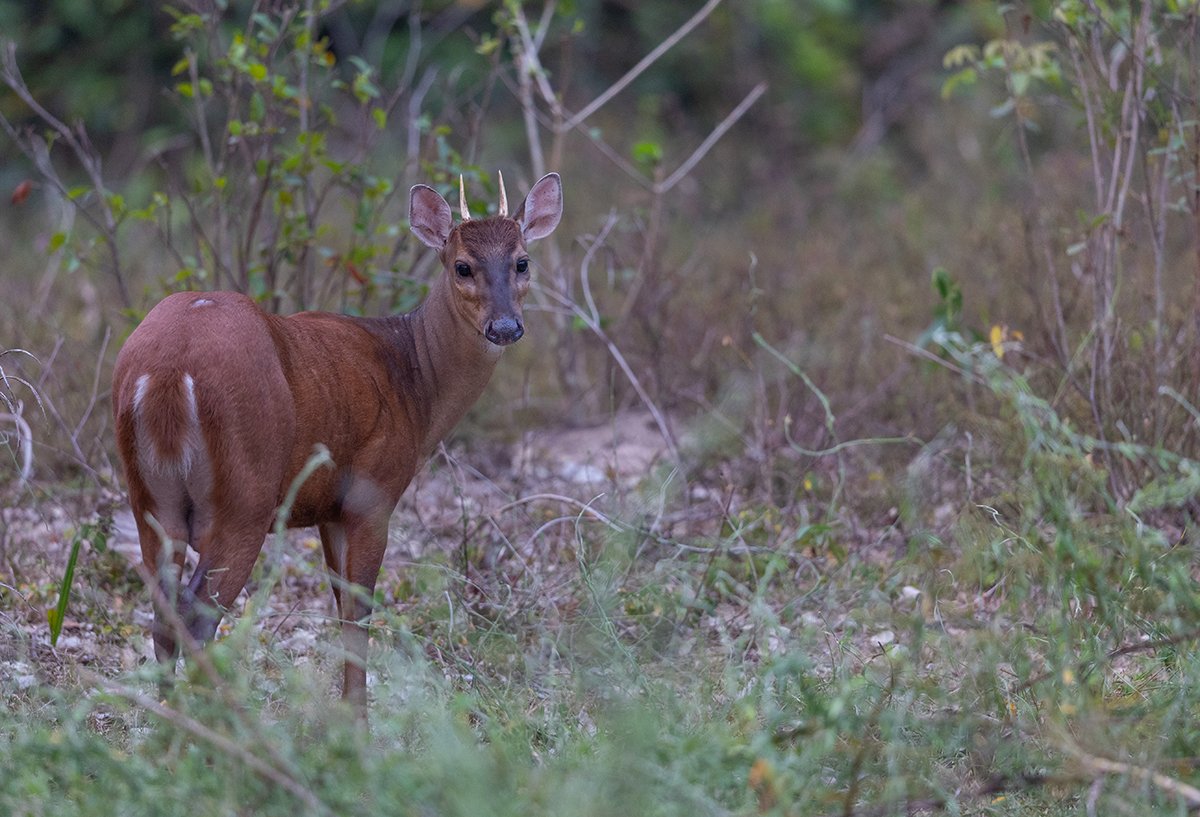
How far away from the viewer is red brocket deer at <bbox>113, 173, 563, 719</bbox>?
3.82 m

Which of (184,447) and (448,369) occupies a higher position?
(184,447)

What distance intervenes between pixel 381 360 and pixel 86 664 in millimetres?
1330

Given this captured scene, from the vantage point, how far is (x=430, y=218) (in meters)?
5.10

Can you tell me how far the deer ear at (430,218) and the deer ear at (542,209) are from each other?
284 millimetres

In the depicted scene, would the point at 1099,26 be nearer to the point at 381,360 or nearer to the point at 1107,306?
the point at 1107,306

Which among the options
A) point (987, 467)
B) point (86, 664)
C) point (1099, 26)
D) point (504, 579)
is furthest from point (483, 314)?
point (1099, 26)

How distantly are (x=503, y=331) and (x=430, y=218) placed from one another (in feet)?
2.25

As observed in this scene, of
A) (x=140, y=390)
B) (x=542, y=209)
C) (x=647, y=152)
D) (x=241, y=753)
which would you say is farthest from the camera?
(x=647, y=152)

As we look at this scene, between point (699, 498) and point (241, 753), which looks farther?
point (699, 498)

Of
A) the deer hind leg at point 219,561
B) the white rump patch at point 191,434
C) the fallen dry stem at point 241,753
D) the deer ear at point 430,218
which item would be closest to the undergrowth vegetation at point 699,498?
the fallen dry stem at point 241,753

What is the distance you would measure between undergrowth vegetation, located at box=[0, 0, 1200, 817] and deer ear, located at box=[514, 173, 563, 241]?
503 millimetres

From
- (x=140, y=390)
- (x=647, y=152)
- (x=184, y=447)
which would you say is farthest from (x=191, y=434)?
(x=647, y=152)

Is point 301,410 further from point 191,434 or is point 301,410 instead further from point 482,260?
point 482,260

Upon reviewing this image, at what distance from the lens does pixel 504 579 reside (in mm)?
4789
